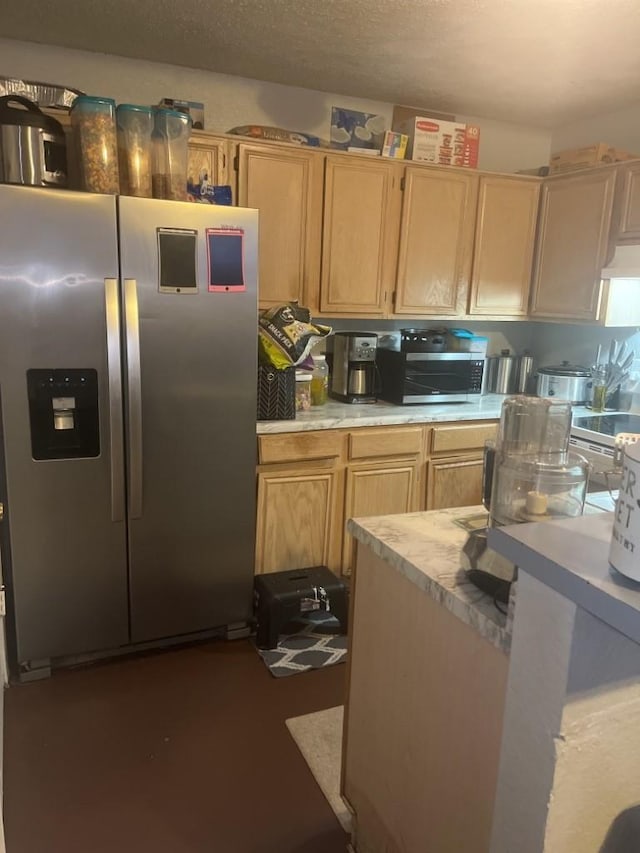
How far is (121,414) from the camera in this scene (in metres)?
2.33

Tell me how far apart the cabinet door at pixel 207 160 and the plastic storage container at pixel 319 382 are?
38.4 inches

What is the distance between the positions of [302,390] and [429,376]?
27.5 inches

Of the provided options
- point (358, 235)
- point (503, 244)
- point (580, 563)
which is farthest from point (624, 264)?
point (580, 563)

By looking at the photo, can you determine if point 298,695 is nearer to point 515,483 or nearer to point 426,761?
point 426,761

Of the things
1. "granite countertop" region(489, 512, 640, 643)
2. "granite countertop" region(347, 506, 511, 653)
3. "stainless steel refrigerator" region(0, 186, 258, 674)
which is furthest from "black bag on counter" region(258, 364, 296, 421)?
"granite countertop" region(489, 512, 640, 643)

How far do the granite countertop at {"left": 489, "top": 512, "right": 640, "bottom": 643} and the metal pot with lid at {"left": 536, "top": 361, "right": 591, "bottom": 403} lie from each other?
2666 millimetres

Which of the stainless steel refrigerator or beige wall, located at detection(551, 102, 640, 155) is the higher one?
beige wall, located at detection(551, 102, 640, 155)

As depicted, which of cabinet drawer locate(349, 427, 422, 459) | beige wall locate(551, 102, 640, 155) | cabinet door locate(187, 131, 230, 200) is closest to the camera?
cabinet door locate(187, 131, 230, 200)

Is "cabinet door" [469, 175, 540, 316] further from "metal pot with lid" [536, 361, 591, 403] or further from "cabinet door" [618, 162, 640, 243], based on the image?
"cabinet door" [618, 162, 640, 243]

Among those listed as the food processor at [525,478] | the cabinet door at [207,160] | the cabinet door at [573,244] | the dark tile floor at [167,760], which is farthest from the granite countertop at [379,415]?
the food processor at [525,478]

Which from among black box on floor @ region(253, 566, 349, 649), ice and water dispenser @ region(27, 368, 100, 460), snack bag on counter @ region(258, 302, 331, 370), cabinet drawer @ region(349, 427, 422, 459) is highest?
snack bag on counter @ region(258, 302, 331, 370)

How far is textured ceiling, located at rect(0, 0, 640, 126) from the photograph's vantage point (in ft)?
7.39

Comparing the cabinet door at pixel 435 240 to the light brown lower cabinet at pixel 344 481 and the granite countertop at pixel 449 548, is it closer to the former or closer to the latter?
the light brown lower cabinet at pixel 344 481

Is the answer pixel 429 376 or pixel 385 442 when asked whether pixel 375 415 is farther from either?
pixel 429 376
